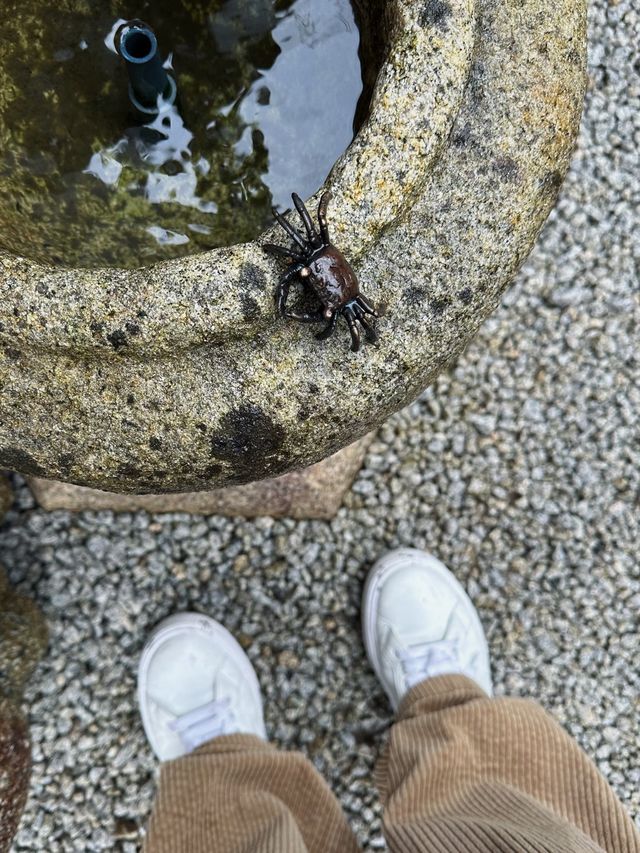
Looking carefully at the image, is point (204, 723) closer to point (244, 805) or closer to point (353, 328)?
point (244, 805)

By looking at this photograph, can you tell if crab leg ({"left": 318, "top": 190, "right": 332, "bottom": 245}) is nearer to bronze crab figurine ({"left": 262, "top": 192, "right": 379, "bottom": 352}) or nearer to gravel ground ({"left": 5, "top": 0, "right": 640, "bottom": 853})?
bronze crab figurine ({"left": 262, "top": 192, "right": 379, "bottom": 352})

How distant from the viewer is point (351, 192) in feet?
4.15

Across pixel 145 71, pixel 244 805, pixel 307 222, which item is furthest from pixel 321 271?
pixel 244 805

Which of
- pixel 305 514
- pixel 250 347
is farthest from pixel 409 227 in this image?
pixel 305 514

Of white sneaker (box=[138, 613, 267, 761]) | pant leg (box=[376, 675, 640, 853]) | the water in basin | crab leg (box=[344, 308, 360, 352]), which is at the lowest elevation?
pant leg (box=[376, 675, 640, 853])

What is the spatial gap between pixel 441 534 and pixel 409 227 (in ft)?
4.87

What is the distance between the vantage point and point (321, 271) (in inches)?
49.6

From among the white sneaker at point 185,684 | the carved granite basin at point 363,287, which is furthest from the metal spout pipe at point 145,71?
the white sneaker at point 185,684

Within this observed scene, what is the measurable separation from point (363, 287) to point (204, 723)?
1.74 metres

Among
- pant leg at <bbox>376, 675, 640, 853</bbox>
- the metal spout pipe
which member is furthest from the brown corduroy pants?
the metal spout pipe

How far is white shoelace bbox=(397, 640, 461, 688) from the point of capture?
2.50 metres

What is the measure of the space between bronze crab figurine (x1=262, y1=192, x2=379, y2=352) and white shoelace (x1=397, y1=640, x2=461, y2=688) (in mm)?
1522

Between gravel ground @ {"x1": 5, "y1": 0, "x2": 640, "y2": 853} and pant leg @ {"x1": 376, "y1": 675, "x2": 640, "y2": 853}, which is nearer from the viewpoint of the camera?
pant leg @ {"x1": 376, "y1": 675, "x2": 640, "y2": 853}

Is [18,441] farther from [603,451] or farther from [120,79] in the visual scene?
[603,451]
